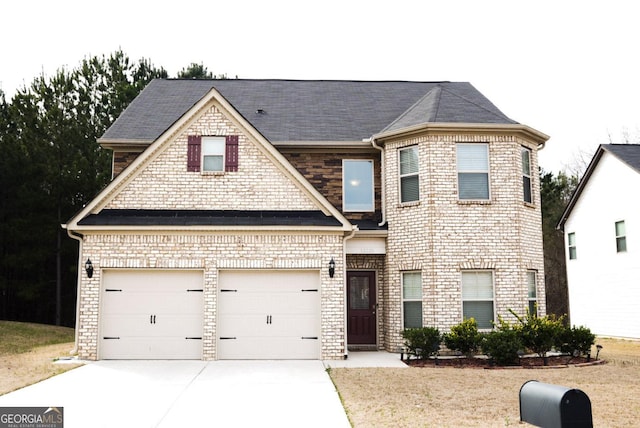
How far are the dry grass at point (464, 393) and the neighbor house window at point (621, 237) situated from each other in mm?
9757

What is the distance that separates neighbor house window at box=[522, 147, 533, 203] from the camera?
16141 millimetres

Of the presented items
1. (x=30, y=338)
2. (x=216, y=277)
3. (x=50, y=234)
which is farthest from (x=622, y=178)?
(x=50, y=234)

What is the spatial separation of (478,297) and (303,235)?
16.3 feet

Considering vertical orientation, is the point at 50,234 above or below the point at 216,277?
above

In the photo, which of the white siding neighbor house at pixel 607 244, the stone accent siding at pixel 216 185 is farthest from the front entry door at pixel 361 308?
the white siding neighbor house at pixel 607 244

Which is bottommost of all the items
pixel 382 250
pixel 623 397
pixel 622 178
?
pixel 623 397

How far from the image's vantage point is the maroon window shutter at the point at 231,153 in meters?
15.0

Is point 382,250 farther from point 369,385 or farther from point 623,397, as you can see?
point 623,397

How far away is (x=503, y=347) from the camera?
12961mm

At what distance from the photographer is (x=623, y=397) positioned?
30.7 feet

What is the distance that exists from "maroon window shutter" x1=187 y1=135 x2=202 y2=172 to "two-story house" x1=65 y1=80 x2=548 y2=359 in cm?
6

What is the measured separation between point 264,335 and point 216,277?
73.1 inches

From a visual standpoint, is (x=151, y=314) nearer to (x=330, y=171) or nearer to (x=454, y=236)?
(x=330, y=171)

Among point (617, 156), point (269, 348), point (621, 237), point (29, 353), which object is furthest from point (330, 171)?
point (621, 237)
